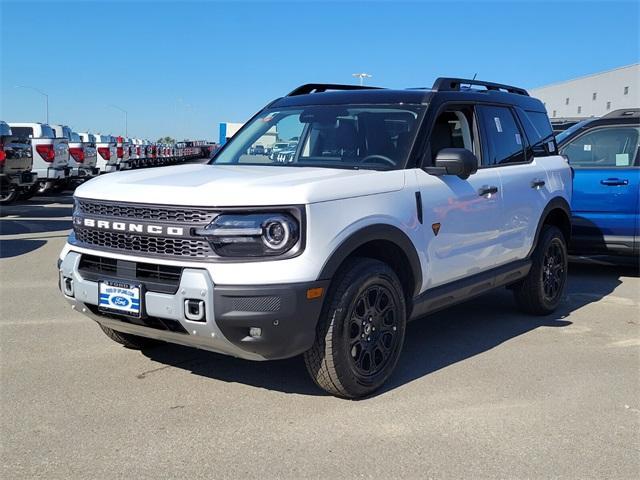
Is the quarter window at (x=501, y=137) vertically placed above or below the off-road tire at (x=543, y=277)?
above

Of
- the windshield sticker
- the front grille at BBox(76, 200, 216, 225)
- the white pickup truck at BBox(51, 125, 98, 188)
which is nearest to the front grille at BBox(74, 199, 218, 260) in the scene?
the front grille at BBox(76, 200, 216, 225)

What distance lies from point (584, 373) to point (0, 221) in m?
11.7

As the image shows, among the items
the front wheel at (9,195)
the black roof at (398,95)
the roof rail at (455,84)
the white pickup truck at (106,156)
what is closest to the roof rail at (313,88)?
the black roof at (398,95)

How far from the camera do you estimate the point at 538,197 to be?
19.0 feet

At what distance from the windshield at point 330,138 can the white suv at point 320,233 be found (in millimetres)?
12

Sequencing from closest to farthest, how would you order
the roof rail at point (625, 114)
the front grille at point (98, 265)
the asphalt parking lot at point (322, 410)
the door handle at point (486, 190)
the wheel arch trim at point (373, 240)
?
the asphalt parking lot at point (322, 410) → the wheel arch trim at point (373, 240) → the front grille at point (98, 265) → the door handle at point (486, 190) → the roof rail at point (625, 114)

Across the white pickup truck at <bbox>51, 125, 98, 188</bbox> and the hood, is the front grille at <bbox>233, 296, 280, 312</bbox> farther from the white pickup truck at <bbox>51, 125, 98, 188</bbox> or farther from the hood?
the white pickup truck at <bbox>51, 125, 98, 188</bbox>

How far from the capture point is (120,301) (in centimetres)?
369

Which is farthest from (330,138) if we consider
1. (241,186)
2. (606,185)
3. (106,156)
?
(106,156)

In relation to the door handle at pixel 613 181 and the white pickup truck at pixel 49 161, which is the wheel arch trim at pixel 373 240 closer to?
the door handle at pixel 613 181

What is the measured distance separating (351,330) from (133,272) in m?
1.28

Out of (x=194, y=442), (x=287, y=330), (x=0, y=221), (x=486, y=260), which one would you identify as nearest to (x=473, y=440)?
(x=287, y=330)

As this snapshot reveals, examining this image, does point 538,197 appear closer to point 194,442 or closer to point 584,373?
point 584,373

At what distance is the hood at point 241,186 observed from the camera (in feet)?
11.4
